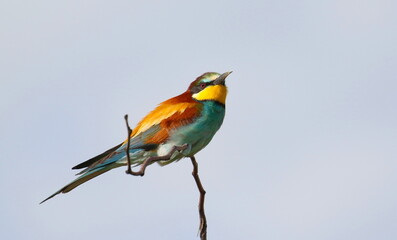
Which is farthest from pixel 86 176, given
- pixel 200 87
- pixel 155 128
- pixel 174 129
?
pixel 200 87

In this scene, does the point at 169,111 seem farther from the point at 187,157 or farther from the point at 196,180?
the point at 196,180

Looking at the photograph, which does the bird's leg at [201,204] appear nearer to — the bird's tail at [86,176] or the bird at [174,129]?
the bird at [174,129]

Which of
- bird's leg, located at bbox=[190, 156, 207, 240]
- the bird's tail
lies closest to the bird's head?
the bird's tail

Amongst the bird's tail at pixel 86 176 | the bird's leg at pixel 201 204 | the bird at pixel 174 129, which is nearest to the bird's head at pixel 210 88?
the bird at pixel 174 129

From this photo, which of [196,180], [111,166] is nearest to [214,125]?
[111,166]

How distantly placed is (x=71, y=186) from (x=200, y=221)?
1.52 metres

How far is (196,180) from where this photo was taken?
379 centimetres

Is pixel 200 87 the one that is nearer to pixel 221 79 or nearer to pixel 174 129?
pixel 221 79

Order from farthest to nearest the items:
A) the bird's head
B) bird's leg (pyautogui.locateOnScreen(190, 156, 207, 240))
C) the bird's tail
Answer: the bird's head → the bird's tail → bird's leg (pyautogui.locateOnScreen(190, 156, 207, 240))

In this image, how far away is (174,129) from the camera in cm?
515

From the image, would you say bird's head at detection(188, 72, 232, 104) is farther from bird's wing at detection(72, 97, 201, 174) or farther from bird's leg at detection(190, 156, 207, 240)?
bird's leg at detection(190, 156, 207, 240)

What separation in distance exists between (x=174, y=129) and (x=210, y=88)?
378 millimetres

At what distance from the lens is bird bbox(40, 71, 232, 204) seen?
16.3 feet

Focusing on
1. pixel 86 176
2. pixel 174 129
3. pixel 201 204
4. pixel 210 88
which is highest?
pixel 210 88
